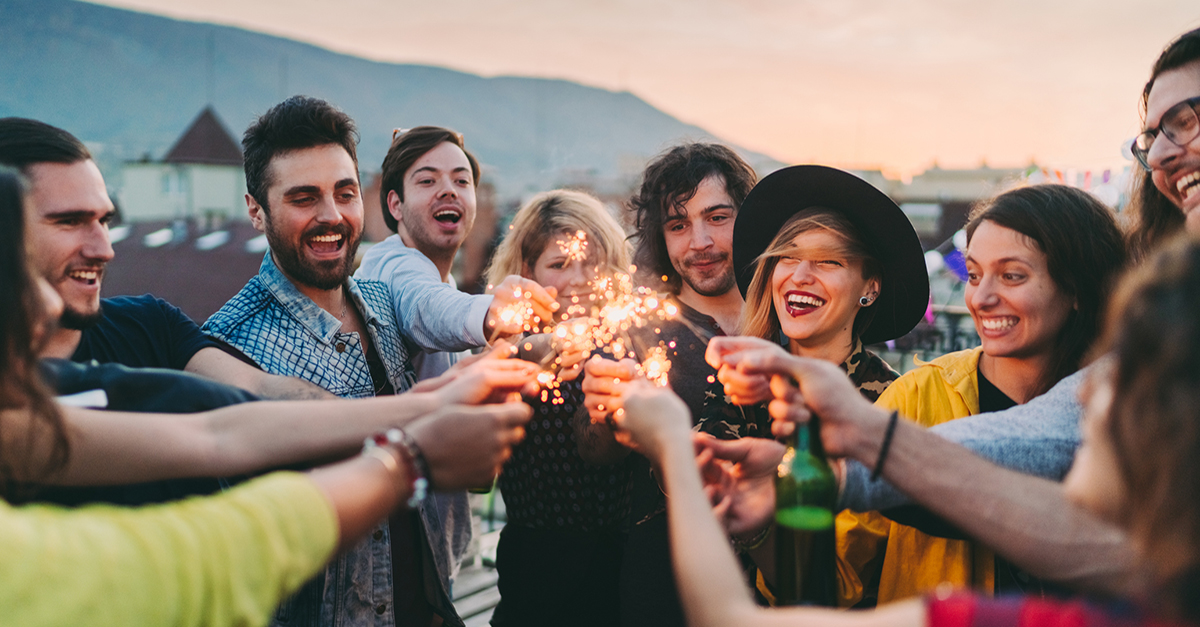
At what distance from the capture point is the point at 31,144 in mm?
2420

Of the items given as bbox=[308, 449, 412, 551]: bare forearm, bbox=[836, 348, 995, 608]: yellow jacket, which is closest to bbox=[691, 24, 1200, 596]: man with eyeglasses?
bbox=[836, 348, 995, 608]: yellow jacket

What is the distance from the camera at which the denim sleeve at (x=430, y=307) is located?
3596mm

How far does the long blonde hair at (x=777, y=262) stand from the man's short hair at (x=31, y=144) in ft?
9.81

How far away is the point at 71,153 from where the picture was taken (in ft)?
8.27

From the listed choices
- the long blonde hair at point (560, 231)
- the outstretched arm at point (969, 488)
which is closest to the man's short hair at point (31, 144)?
the long blonde hair at point (560, 231)

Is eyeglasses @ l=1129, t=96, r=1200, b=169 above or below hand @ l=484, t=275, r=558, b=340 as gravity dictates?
above

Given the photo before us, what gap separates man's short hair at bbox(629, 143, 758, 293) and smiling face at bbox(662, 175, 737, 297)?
0.05m

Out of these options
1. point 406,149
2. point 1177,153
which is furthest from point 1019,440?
point 406,149

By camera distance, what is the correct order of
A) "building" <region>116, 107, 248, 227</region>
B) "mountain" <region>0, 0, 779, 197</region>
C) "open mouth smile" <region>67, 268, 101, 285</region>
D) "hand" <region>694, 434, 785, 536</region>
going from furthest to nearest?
1. "mountain" <region>0, 0, 779, 197</region>
2. "building" <region>116, 107, 248, 227</region>
3. "open mouth smile" <region>67, 268, 101, 285</region>
4. "hand" <region>694, 434, 785, 536</region>

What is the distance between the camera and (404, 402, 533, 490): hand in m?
1.99

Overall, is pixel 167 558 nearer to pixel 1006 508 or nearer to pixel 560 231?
pixel 1006 508

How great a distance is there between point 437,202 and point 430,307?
1.34 m

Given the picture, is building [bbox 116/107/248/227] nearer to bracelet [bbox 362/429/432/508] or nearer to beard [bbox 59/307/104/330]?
beard [bbox 59/307/104/330]

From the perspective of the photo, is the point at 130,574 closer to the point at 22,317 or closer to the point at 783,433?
the point at 22,317
